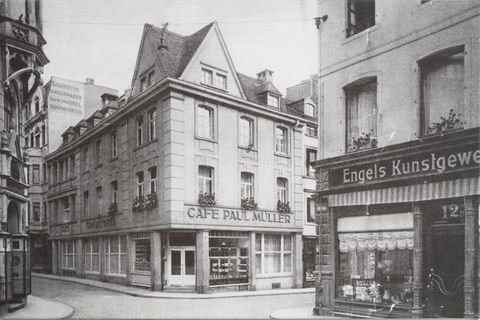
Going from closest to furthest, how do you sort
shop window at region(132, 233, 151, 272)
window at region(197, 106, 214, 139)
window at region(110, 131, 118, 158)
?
window at region(197, 106, 214, 139) < window at region(110, 131, 118, 158) < shop window at region(132, 233, 151, 272)

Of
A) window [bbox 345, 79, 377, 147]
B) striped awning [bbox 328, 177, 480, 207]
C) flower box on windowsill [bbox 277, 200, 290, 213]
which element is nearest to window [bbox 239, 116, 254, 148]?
flower box on windowsill [bbox 277, 200, 290, 213]

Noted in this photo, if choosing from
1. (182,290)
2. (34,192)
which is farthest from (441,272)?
(34,192)

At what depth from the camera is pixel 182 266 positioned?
7.44 meters

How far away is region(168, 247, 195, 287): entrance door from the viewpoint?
725 centimetres

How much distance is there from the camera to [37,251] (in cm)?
769

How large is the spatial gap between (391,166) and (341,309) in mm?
2185

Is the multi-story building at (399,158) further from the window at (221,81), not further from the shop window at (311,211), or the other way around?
the window at (221,81)

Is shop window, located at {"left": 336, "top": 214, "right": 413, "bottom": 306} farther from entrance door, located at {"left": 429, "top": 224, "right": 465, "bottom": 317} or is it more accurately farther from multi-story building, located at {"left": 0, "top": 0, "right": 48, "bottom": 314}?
multi-story building, located at {"left": 0, "top": 0, "right": 48, "bottom": 314}

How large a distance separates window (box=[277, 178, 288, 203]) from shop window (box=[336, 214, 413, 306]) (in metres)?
0.89

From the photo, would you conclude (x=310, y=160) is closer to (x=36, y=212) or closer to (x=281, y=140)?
(x=281, y=140)

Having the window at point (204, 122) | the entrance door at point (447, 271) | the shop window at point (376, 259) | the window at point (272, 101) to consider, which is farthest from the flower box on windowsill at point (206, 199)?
the entrance door at point (447, 271)

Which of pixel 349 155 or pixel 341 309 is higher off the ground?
pixel 349 155

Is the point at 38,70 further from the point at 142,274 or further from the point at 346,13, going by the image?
the point at 346,13

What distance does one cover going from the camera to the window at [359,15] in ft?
23.0
